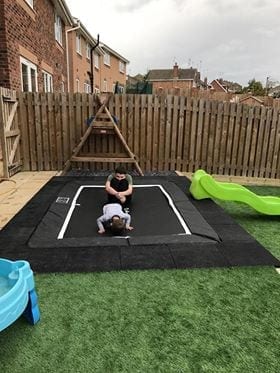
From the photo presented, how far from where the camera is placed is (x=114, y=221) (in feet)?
12.4

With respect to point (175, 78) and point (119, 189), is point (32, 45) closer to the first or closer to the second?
point (119, 189)

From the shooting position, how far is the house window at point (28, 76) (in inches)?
347

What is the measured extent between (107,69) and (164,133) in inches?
1010

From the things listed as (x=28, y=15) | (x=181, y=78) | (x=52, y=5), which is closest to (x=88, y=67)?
(x=52, y=5)

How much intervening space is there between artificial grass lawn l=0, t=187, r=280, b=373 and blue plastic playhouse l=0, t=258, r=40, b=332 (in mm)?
153

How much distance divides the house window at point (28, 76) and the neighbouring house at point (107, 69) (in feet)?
48.2

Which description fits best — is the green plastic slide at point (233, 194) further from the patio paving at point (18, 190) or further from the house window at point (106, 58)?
the house window at point (106, 58)

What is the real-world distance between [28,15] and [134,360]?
385 inches

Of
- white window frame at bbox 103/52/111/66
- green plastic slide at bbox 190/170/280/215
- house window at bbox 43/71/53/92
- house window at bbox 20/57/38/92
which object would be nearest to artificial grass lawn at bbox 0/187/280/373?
green plastic slide at bbox 190/170/280/215

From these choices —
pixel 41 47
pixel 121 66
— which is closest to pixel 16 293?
pixel 41 47

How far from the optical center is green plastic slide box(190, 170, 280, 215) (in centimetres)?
469

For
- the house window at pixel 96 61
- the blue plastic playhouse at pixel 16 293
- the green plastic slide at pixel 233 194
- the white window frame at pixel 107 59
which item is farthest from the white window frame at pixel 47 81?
the white window frame at pixel 107 59

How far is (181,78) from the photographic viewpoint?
185 ft

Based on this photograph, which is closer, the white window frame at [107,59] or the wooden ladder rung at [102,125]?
the wooden ladder rung at [102,125]
